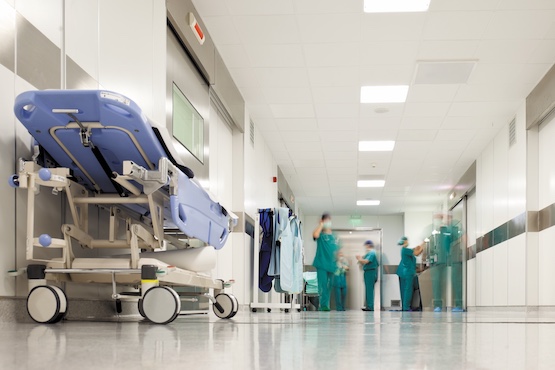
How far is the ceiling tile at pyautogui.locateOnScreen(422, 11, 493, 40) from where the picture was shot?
580 cm

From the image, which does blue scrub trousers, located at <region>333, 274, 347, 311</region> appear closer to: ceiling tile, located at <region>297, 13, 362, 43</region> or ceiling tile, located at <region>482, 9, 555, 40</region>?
ceiling tile, located at <region>297, 13, 362, 43</region>

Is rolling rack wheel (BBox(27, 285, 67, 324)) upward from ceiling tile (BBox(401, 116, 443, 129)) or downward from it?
downward

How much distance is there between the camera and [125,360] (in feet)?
4.29

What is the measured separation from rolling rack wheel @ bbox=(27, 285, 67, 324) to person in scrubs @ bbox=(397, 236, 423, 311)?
33.5 feet

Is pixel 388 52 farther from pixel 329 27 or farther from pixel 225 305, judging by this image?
pixel 225 305

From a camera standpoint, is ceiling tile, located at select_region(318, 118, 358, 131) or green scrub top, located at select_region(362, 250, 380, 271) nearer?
ceiling tile, located at select_region(318, 118, 358, 131)

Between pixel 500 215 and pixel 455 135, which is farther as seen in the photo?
pixel 455 135

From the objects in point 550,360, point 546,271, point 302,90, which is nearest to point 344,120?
point 302,90

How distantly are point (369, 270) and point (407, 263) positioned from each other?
3.91 feet

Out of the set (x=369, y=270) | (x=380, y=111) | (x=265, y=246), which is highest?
(x=380, y=111)

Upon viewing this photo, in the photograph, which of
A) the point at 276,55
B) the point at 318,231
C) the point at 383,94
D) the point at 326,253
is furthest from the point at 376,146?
the point at 276,55

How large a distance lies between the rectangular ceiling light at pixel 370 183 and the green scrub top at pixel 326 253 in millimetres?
3601

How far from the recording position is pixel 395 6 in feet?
18.4

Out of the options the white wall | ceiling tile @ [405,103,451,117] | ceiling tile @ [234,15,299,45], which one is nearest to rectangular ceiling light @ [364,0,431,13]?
ceiling tile @ [234,15,299,45]
